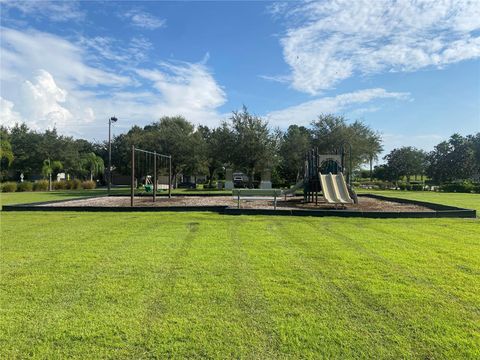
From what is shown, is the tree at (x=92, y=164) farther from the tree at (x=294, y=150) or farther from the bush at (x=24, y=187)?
the tree at (x=294, y=150)

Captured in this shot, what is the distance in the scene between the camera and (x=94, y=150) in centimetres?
6181

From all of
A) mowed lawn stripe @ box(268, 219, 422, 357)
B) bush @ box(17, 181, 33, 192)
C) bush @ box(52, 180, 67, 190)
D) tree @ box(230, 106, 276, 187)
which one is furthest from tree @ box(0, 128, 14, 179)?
mowed lawn stripe @ box(268, 219, 422, 357)

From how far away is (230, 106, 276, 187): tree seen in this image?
1188 inches

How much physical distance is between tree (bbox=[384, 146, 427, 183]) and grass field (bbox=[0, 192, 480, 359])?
55895 mm

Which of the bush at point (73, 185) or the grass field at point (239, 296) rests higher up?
the bush at point (73, 185)

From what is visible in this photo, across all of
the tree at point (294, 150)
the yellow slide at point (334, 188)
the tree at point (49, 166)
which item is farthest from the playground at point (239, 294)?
the tree at point (294, 150)

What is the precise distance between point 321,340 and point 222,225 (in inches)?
249

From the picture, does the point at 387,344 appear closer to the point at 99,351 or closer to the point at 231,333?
the point at 231,333

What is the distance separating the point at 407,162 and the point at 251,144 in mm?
38245

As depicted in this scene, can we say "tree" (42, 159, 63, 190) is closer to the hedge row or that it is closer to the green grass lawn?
the hedge row

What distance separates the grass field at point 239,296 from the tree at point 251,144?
75.2ft

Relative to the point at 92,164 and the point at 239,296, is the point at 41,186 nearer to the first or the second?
the point at 92,164

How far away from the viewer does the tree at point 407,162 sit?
59.0 m

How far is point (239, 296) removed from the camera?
3.90 m
